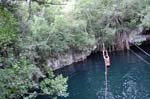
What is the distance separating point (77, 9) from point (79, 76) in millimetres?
10456

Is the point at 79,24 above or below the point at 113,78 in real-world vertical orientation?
above

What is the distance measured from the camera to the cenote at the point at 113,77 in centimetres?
2508

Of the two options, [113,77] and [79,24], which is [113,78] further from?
[79,24]

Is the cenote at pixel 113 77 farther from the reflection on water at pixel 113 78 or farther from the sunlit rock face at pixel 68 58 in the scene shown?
the sunlit rock face at pixel 68 58

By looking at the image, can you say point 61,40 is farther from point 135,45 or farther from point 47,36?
point 135,45

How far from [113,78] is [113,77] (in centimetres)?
37

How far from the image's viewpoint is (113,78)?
97.1 ft

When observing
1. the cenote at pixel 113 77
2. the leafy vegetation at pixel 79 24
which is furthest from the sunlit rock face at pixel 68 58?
the cenote at pixel 113 77

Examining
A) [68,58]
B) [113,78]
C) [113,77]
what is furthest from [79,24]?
[113,78]

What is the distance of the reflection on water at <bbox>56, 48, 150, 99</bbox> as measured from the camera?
25.1 meters

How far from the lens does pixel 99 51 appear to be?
42250mm

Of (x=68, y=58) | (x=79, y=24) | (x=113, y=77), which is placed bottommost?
(x=113, y=77)

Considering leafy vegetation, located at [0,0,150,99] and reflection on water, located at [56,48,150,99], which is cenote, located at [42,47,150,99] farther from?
leafy vegetation, located at [0,0,150,99]

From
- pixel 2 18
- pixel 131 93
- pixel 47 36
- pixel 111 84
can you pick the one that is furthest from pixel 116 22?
pixel 2 18
